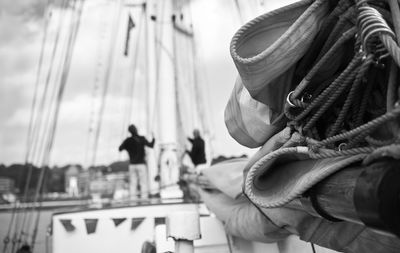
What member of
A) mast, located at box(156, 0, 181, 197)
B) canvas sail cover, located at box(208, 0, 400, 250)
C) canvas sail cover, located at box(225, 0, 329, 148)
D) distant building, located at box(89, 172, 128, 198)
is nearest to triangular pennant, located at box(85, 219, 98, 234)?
mast, located at box(156, 0, 181, 197)

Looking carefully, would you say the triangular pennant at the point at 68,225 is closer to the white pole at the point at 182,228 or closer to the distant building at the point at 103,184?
the white pole at the point at 182,228

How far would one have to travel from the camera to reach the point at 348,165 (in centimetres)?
91

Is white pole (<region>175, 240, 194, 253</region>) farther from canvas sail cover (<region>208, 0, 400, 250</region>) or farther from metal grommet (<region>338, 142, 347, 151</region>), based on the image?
metal grommet (<region>338, 142, 347, 151</region>)

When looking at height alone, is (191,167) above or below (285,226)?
above

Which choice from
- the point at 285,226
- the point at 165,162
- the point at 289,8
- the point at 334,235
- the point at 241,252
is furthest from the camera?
the point at 165,162

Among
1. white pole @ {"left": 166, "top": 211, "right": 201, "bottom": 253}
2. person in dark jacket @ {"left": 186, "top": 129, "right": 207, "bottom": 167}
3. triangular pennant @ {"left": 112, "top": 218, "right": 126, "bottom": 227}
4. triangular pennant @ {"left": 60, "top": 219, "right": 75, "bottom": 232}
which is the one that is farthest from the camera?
person in dark jacket @ {"left": 186, "top": 129, "right": 207, "bottom": 167}

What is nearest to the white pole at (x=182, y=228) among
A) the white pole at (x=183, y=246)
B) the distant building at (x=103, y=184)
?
the white pole at (x=183, y=246)

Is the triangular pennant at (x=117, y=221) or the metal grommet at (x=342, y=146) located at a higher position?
the triangular pennant at (x=117, y=221)

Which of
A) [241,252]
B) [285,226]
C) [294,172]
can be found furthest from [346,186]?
[241,252]

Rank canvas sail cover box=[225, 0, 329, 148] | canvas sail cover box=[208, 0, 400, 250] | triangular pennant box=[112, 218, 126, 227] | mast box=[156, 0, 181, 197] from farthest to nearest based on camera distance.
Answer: mast box=[156, 0, 181, 197], triangular pennant box=[112, 218, 126, 227], canvas sail cover box=[225, 0, 329, 148], canvas sail cover box=[208, 0, 400, 250]

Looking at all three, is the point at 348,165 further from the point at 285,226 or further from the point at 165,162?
the point at 165,162

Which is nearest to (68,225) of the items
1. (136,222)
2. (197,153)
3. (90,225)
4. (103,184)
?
(90,225)

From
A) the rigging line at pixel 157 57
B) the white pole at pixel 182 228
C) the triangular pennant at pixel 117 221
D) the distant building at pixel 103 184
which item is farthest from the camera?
the distant building at pixel 103 184

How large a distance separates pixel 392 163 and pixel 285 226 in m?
0.91
